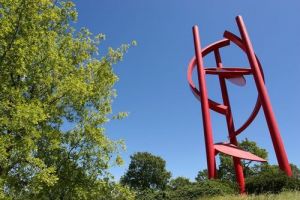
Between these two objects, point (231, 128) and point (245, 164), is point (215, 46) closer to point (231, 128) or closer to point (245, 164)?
point (231, 128)

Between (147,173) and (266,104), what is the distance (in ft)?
165

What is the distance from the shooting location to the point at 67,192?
1447cm

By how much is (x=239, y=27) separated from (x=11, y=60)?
18536 millimetres

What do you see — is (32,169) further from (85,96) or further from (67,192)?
(85,96)

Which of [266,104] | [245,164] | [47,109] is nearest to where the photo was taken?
[47,109]

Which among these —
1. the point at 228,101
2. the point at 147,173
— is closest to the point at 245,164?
the point at 147,173

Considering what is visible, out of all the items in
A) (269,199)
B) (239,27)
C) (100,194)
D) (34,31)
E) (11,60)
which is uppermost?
(239,27)

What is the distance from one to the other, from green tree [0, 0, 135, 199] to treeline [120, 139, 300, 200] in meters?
5.55

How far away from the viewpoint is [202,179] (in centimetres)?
2266

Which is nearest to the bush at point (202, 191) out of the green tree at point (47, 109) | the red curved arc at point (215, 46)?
the green tree at point (47, 109)

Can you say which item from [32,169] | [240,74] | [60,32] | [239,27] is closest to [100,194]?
[32,169]

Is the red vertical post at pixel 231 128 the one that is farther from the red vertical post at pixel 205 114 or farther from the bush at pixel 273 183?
the red vertical post at pixel 205 114

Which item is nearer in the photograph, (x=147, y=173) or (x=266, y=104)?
(x=266, y=104)

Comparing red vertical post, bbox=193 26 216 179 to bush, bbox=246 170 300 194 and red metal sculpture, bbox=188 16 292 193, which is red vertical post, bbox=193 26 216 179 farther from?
bush, bbox=246 170 300 194
